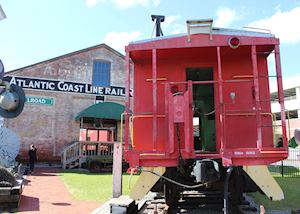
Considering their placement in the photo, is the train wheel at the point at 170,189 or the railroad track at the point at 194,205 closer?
the train wheel at the point at 170,189

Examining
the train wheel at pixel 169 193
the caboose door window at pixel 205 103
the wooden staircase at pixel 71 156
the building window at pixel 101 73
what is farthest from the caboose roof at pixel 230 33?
the building window at pixel 101 73

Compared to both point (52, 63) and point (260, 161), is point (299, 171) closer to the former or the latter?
point (260, 161)

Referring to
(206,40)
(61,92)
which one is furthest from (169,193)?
(61,92)

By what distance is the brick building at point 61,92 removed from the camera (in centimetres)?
1842

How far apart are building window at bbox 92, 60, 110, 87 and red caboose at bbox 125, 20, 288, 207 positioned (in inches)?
587

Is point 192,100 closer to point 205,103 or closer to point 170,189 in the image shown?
point 170,189

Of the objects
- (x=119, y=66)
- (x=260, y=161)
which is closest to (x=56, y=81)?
(x=119, y=66)

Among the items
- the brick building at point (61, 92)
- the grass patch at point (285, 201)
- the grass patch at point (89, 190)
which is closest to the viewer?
the grass patch at point (285, 201)

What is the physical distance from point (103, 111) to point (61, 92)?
3269 millimetres

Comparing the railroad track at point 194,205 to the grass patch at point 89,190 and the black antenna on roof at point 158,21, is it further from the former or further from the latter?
the black antenna on roof at point 158,21

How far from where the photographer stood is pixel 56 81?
64.0 feet

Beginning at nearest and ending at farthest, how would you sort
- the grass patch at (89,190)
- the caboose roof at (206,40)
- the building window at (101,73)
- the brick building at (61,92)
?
the caboose roof at (206,40)
the grass patch at (89,190)
the brick building at (61,92)
the building window at (101,73)

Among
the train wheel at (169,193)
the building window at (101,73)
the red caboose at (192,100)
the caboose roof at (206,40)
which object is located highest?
the building window at (101,73)

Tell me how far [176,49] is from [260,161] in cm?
244
